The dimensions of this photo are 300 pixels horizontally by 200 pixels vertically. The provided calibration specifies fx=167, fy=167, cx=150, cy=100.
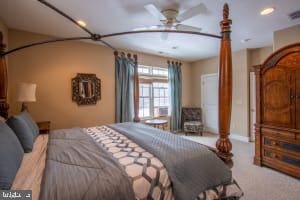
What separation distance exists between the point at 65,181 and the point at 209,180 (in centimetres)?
122

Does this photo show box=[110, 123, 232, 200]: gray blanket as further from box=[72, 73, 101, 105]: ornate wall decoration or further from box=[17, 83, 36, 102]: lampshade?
box=[72, 73, 101, 105]: ornate wall decoration

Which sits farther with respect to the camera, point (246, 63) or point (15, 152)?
point (246, 63)

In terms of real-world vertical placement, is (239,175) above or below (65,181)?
below

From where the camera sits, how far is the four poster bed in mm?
1155

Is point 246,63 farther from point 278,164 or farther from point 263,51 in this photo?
point 278,164

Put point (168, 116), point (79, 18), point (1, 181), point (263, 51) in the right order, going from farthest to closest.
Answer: point (168, 116) → point (263, 51) → point (79, 18) → point (1, 181)

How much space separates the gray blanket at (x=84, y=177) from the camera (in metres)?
1.07

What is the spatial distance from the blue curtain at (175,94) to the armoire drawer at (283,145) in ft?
9.48

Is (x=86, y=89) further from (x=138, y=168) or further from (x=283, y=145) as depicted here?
(x=283, y=145)

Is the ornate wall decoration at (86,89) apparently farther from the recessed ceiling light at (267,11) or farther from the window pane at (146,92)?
the recessed ceiling light at (267,11)

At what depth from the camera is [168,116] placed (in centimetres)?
570

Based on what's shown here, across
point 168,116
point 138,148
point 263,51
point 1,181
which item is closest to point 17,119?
point 1,181

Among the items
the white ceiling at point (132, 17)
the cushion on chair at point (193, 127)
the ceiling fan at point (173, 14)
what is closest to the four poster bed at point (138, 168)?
the ceiling fan at point (173, 14)

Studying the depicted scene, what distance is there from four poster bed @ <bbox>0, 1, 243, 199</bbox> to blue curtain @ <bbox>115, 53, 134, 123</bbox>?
2516 mm
